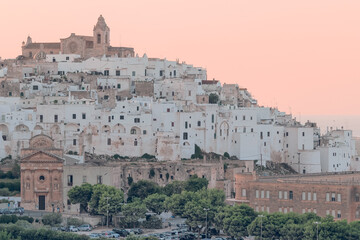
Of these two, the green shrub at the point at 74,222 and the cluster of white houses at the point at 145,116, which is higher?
the cluster of white houses at the point at 145,116

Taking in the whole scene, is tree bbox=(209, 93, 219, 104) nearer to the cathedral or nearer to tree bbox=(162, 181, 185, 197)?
the cathedral

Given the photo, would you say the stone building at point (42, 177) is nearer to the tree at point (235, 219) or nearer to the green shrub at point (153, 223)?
the green shrub at point (153, 223)

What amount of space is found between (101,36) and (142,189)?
3176 cm

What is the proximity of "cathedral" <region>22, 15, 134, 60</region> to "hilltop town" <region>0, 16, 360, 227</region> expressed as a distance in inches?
5.9

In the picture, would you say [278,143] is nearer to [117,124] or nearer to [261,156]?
[261,156]

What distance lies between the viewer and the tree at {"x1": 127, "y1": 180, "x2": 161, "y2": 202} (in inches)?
4596

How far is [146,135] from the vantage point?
412 ft

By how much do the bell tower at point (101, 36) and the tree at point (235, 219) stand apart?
4457 cm

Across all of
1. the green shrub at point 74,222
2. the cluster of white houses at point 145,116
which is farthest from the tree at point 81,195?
the cluster of white houses at point 145,116

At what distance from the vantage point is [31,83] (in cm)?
13300

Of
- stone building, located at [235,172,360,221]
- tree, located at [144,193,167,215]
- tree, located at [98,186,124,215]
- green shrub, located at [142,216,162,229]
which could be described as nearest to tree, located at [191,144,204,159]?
stone building, located at [235,172,360,221]

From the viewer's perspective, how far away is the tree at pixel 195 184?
384ft

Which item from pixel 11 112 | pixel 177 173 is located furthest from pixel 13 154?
pixel 177 173

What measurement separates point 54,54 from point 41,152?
99.5 feet
